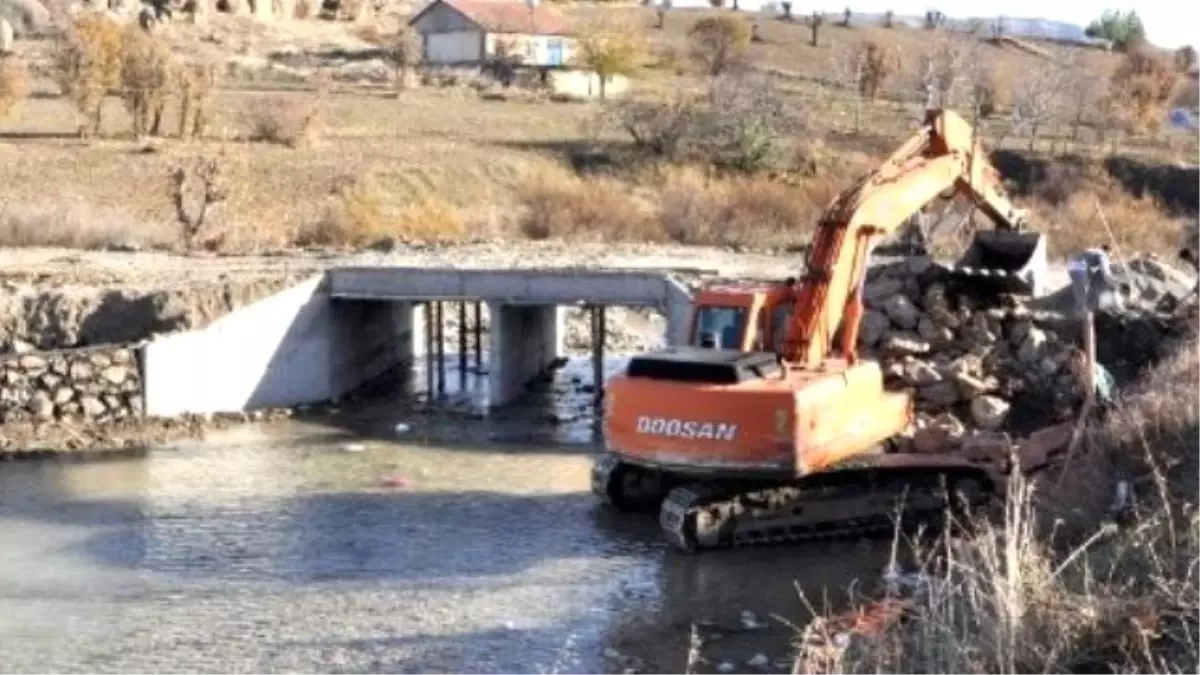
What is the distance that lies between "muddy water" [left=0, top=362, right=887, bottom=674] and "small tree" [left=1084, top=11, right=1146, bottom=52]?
78985mm

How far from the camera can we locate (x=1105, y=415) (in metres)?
19.8

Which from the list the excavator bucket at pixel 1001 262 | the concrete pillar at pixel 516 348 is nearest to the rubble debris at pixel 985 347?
the excavator bucket at pixel 1001 262

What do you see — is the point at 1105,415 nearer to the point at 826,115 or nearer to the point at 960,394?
the point at 960,394

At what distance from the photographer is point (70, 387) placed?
2778 centimetres

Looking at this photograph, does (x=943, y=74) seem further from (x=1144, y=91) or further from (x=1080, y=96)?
(x=1144, y=91)

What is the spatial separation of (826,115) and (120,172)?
24.9 metres

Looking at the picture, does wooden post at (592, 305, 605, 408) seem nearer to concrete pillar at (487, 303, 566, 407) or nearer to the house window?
concrete pillar at (487, 303, 566, 407)

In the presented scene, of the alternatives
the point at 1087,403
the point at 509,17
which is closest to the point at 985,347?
the point at 1087,403

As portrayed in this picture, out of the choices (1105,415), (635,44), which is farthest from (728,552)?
(635,44)

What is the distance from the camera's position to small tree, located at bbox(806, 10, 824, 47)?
8531cm

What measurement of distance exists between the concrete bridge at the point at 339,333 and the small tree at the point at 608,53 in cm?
3121

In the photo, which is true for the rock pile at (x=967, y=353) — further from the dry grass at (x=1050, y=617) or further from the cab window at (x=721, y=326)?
the dry grass at (x=1050, y=617)

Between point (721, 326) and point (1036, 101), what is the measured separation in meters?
39.2

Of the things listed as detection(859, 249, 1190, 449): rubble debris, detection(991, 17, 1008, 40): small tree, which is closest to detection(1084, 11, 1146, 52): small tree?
detection(991, 17, 1008, 40): small tree
